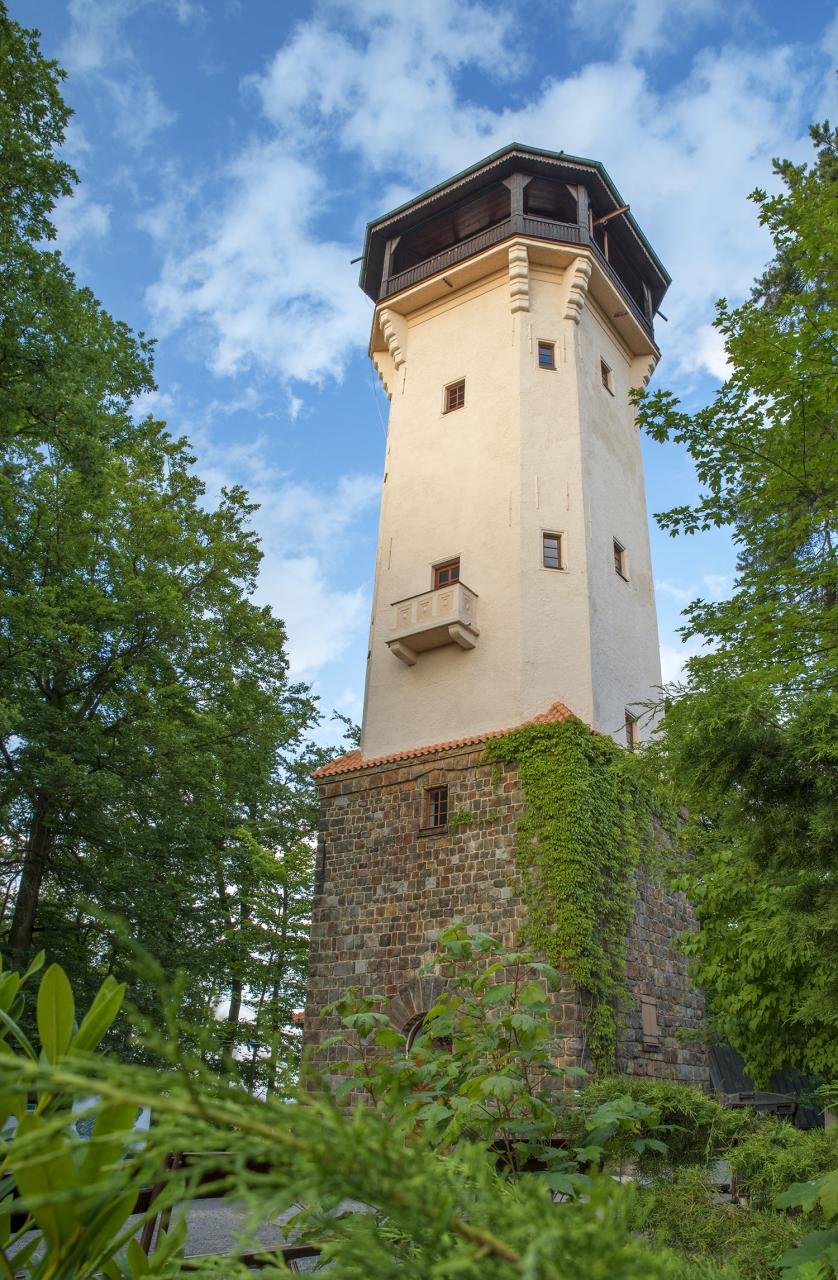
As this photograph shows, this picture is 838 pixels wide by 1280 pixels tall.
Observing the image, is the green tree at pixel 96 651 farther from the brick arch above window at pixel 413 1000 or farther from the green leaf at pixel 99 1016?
the green leaf at pixel 99 1016

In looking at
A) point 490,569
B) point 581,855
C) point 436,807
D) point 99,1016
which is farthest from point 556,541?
point 99,1016

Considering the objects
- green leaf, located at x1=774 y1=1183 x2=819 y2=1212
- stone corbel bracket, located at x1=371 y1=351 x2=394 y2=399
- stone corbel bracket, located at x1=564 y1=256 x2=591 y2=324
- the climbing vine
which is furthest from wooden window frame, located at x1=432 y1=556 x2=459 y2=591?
green leaf, located at x1=774 y1=1183 x2=819 y2=1212

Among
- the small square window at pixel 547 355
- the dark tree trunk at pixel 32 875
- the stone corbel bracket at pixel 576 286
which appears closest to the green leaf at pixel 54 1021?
the dark tree trunk at pixel 32 875

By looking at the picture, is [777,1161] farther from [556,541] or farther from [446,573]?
[446,573]

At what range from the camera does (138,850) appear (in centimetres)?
1352

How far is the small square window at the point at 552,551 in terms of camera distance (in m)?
15.0

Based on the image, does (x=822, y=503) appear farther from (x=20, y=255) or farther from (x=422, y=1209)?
(x=20, y=255)

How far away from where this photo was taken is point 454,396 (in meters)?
17.3

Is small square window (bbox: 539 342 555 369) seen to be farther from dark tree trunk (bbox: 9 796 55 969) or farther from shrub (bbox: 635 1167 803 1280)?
shrub (bbox: 635 1167 803 1280)

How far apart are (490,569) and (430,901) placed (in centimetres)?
547

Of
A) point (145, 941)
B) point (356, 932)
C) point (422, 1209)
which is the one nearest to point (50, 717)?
point (145, 941)

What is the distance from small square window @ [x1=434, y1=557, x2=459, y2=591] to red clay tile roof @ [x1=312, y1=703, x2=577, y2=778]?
298 centimetres

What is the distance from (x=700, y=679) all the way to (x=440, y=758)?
9.44 meters

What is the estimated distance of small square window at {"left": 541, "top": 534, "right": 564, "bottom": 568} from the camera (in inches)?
589
